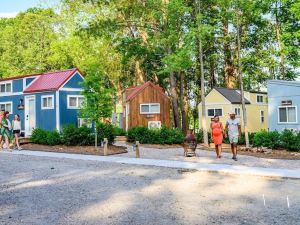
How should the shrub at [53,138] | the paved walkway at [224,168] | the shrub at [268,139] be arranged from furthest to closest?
the shrub at [53,138] < the shrub at [268,139] < the paved walkway at [224,168]

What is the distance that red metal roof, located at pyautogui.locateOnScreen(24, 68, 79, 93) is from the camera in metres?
26.3

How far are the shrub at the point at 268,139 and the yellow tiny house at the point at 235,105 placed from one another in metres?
16.3

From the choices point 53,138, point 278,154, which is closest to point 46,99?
point 53,138

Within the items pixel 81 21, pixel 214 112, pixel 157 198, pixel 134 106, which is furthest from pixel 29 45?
pixel 157 198

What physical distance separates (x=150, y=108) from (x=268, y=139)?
17.0 metres

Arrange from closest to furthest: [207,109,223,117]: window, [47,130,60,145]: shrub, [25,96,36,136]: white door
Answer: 1. [47,130,60,145]: shrub
2. [25,96,36,136]: white door
3. [207,109,223,117]: window

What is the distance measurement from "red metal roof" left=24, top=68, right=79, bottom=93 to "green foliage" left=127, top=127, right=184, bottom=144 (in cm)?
601

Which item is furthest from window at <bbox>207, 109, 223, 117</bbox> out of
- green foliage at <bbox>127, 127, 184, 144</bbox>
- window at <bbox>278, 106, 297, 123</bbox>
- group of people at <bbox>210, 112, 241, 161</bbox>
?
group of people at <bbox>210, 112, 241, 161</bbox>

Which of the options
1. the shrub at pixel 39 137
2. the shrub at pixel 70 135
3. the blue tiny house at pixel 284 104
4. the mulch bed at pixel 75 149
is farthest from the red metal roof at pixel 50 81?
the blue tiny house at pixel 284 104

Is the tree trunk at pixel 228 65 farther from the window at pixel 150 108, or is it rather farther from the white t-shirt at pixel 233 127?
the white t-shirt at pixel 233 127

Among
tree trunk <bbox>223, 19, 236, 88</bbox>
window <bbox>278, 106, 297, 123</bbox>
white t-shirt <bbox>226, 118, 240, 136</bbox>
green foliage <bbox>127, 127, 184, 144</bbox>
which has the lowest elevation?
green foliage <bbox>127, 127, 184, 144</bbox>

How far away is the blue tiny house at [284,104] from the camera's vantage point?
25625 mm

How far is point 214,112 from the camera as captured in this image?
38.3 m

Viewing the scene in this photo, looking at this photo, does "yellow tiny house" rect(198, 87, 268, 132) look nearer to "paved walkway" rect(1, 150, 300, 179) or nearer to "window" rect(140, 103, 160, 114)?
"window" rect(140, 103, 160, 114)
